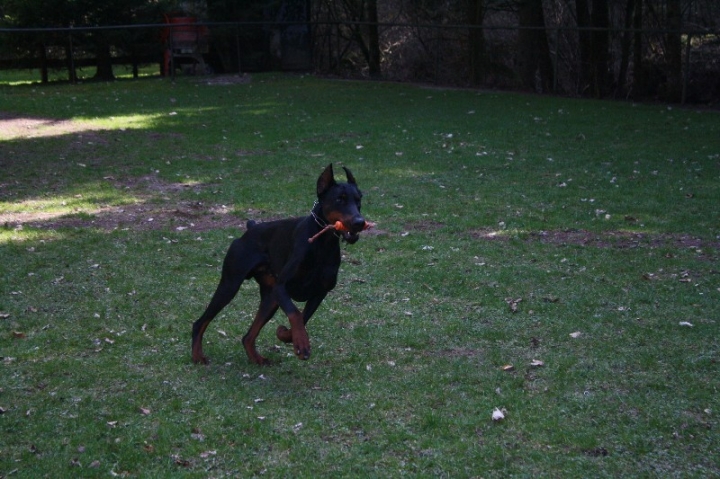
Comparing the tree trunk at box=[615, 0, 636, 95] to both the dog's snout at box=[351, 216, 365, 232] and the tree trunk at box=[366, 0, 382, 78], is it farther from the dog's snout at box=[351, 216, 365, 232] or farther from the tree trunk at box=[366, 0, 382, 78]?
the dog's snout at box=[351, 216, 365, 232]

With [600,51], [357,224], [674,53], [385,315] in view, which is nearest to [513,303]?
[385,315]

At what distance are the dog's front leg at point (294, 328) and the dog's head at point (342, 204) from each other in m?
0.56

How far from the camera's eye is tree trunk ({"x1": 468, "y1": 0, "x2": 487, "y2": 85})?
25766mm

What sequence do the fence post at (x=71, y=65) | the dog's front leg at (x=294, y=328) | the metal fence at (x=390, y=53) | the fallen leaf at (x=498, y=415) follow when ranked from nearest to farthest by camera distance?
the fallen leaf at (x=498, y=415) < the dog's front leg at (x=294, y=328) < the metal fence at (x=390, y=53) < the fence post at (x=71, y=65)

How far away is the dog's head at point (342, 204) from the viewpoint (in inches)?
221

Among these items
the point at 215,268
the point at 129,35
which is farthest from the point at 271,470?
the point at 129,35

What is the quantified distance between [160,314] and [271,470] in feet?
9.87

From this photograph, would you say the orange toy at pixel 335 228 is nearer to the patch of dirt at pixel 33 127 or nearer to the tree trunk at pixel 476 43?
the patch of dirt at pixel 33 127

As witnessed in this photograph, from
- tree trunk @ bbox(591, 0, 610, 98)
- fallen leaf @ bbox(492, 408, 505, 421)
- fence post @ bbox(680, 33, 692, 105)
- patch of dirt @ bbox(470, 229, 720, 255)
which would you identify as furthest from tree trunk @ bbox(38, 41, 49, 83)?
fallen leaf @ bbox(492, 408, 505, 421)

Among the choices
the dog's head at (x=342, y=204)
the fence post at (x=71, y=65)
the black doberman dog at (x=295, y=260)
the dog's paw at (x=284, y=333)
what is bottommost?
the dog's paw at (x=284, y=333)

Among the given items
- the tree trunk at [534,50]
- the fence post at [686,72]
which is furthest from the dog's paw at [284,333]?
the tree trunk at [534,50]

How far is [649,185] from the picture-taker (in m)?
12.5

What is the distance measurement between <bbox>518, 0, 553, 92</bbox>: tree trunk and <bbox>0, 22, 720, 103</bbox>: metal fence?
5.6 inches

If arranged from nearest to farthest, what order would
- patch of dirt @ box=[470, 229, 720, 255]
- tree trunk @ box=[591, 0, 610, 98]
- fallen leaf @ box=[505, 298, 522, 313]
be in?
fallen leaf @ box=[505, 298, 522, 313], patch of dirt @ box=[470, 229, 720, 255], tree trunk @ box=[591, 0, 610, 98]
